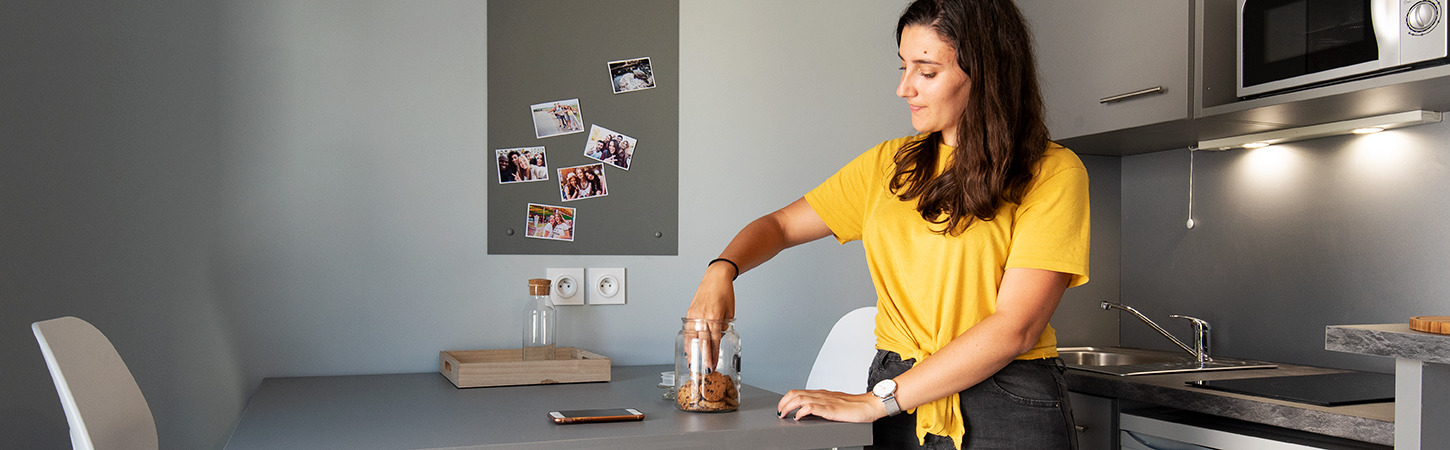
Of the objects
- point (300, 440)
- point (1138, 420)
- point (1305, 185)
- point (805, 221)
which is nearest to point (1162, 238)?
point (1305, 185)

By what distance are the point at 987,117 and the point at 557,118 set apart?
1.07m

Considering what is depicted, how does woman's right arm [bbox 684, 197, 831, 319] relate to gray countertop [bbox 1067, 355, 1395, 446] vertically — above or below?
above

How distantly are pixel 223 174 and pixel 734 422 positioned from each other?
1169mm

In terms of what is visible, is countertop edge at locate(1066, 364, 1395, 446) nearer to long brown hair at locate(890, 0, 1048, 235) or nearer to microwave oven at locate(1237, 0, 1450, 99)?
microwave oven at locate(1237, 0, 1450, 99)

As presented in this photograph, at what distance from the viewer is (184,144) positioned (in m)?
1.84

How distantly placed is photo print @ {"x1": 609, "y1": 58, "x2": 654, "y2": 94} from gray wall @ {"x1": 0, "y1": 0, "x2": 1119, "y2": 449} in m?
0.09

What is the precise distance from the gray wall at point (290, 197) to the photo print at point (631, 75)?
0.09 metres

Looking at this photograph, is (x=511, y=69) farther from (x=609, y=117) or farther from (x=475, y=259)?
(x=475, y=259)

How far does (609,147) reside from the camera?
2.16 m

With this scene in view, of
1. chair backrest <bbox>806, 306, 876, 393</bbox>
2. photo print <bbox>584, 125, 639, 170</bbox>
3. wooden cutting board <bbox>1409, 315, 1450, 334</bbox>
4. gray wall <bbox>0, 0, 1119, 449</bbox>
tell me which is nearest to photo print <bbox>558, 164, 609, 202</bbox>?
photo print <bbox>584, 125, 639, 170</bbox>

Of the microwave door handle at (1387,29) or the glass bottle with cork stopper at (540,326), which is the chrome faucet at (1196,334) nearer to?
the microwave door handle at (1387,29)

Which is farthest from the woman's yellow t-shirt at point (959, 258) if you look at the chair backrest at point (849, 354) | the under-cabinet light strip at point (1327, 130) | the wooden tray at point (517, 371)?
the under-cabinet light strip at point (1327, 130)

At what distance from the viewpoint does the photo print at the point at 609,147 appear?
214 centimetres

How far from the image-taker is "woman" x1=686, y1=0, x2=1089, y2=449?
4.10ft
